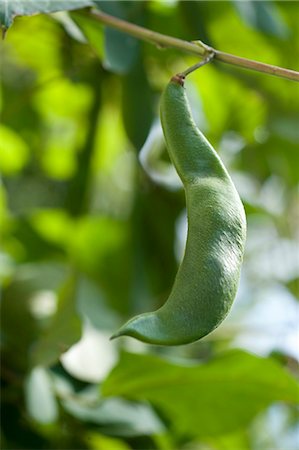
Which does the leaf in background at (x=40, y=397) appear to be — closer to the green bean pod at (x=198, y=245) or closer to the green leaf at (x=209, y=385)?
the green leaf at (x=209, y=385)

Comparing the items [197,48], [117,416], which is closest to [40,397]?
[117,416]

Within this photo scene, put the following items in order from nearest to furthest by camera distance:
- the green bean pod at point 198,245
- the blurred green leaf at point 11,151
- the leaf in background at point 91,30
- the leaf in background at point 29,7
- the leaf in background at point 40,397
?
1. the green bean pod at point 198,245
2. the leaf in background at point 29,7
3. the leaf in background at point 91,30
4. the leaf in background at point 40,397
5. the blurred green leaf at point 11,151

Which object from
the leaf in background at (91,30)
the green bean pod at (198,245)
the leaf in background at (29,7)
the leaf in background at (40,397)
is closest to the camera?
the green bean pod at (198,245)

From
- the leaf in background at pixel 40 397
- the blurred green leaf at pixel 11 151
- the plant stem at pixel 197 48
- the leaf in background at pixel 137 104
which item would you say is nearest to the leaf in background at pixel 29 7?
the plant stem at pixel 197 48

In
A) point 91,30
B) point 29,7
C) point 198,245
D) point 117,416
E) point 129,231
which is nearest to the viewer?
point 198,245

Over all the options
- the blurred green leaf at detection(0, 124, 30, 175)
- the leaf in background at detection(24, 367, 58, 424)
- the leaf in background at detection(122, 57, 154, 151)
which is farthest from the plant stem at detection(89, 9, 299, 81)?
the blurred green leaf at detection(0, 124, 30, 175)

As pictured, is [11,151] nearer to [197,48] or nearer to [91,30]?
[91,30]

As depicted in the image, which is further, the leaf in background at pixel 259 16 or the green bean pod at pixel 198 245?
the leaf in background at pixel 259 16
